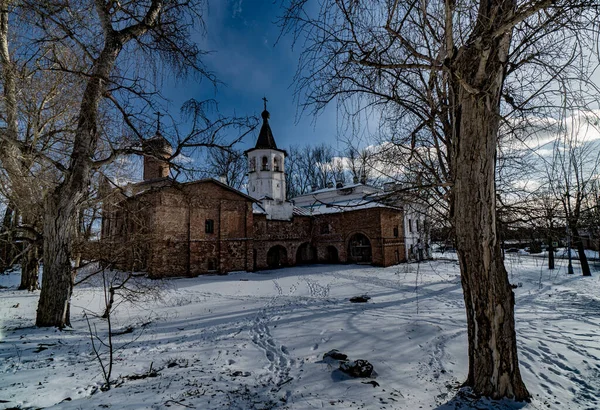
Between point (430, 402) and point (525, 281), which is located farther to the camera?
point (525, 281)

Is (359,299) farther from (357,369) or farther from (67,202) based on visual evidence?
(67,202)

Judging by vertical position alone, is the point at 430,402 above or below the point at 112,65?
below

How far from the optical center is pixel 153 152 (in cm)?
547

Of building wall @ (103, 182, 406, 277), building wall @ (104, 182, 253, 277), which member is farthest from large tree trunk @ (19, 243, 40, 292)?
building wall @ (104, 182, 253, 277)

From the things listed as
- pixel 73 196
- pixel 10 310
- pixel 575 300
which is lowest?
pixel 575 300

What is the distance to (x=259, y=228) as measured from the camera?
23.4 m

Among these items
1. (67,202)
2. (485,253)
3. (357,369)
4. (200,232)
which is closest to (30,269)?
(200,232)

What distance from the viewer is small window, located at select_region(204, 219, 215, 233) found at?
65.3ft

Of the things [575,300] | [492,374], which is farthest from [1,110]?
[575,300]

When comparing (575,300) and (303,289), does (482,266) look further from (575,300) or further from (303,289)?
(575,300)

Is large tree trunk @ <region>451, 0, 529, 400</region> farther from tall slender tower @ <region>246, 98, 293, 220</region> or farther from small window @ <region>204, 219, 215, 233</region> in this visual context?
tall slender tower @ <region>246, 98, 293, 220</region>

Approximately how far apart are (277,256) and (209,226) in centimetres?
729

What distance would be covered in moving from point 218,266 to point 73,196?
49.1 feet

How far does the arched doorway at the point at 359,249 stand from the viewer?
24.5m
